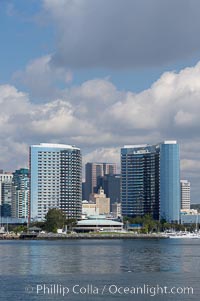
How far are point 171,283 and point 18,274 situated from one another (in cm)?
1525

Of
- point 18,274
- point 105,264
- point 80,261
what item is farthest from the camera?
point 80,261

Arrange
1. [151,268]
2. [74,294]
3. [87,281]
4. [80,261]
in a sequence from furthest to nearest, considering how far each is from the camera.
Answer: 1. [80,261]
2. [151,268]
3. [87,281]
4. [74,294]

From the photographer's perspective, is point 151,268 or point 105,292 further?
point 151,268

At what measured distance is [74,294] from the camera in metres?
54.3

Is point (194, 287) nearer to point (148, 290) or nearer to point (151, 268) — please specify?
point (148, 290)

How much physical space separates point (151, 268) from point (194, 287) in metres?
17.4

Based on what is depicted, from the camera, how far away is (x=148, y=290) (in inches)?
2261

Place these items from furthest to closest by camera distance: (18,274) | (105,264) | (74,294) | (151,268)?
(105,264), (151,268), (18,274), (74,294)

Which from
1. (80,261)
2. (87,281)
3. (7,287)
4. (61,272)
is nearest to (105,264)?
(80,261)

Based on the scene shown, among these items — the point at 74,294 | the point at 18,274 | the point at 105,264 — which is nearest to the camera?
the point at 74,294

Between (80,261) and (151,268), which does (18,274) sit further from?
(80,261)

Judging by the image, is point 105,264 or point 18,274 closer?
point 18,274

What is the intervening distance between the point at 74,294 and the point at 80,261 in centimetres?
3495

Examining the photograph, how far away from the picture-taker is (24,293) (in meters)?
55.2
